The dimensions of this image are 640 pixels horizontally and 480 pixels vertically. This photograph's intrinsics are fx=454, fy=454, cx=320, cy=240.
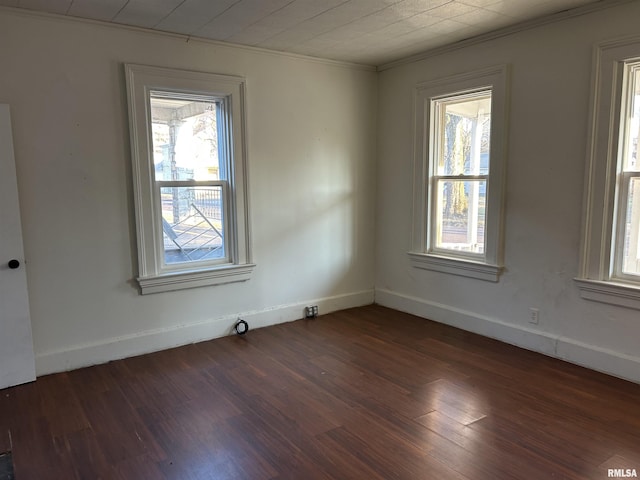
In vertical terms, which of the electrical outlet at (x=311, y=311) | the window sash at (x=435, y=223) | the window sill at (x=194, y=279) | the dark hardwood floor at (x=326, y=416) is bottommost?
the dark hardwood floor at (x=326, y=416)

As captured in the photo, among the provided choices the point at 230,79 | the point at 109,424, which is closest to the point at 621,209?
the point at 230,79

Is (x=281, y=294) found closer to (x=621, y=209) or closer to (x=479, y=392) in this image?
(x=479, y=392)

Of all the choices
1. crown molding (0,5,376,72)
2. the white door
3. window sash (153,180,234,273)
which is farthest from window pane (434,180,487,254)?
the white door

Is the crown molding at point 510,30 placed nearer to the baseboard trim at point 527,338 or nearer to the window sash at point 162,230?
the window sash at point 162,230

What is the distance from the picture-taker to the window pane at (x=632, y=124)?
3.04 m

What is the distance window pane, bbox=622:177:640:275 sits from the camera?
310 cm

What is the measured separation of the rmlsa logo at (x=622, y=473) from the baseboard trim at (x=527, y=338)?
113 cm

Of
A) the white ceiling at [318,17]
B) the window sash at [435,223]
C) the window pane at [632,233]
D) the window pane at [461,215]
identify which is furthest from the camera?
the window sash at [435,223]

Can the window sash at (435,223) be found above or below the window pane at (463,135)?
below

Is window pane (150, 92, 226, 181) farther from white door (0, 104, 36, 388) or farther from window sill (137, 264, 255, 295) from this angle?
white door (0, 104, 36, 388)

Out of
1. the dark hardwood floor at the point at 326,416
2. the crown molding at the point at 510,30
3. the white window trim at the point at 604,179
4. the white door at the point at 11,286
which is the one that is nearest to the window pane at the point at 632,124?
the white window trim at the point at 604,179

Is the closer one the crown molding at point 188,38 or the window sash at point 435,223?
the crown molding at point 188,38

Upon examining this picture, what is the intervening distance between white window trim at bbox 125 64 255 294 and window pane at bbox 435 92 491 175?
187cm

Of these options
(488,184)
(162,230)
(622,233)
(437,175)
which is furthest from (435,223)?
(162,230)
